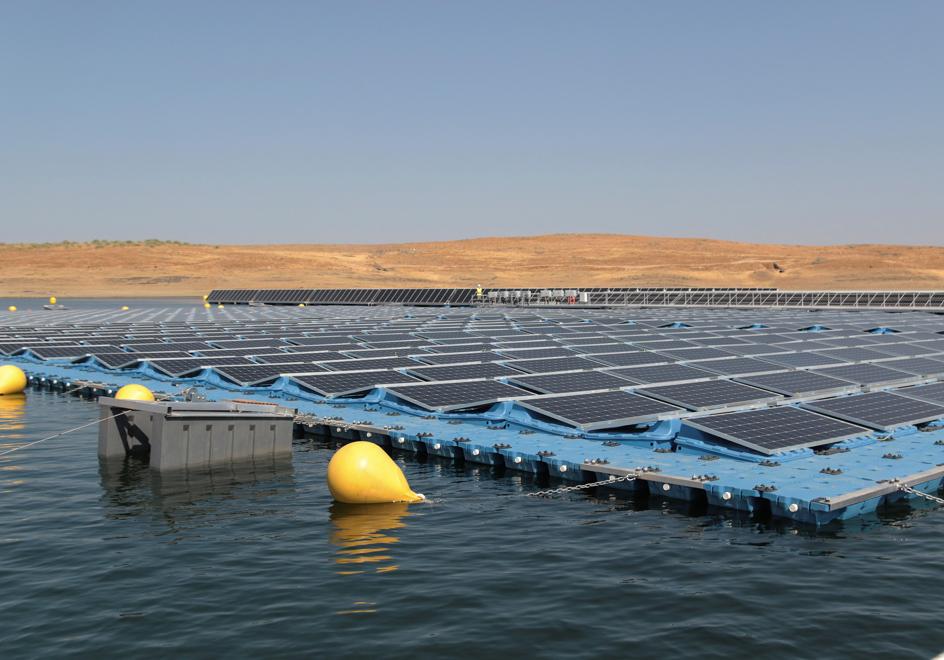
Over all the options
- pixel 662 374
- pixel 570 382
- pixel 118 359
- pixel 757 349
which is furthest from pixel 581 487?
pixel 118 359

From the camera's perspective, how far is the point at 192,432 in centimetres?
2481

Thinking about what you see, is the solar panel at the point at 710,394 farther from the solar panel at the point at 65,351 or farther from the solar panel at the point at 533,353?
the solar panel at the point at 65,351

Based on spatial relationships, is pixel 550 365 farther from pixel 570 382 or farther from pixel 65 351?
pixel 65 351

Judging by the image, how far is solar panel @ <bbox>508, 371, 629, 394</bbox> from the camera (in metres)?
32.2

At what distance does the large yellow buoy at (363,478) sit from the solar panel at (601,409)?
307 inches

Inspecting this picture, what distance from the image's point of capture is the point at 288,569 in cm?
1697

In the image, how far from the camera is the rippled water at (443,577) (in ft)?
45.2

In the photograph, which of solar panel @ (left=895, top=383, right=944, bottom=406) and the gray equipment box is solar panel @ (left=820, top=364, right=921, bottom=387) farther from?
the gray equipment box

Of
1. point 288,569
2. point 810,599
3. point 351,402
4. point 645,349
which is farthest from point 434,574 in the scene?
point 645,349

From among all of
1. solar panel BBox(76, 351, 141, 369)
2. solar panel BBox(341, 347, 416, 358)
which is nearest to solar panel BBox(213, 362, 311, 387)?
solar panel BBox(341, 347, 416, 358)

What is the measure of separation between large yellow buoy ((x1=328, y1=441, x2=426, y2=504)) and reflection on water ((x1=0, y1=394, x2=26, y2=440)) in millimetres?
14775

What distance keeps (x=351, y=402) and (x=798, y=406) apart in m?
15.4

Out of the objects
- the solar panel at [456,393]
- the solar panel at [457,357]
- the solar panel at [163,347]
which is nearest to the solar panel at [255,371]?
the solar panel at [457,357]

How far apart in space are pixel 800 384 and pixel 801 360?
884cm
